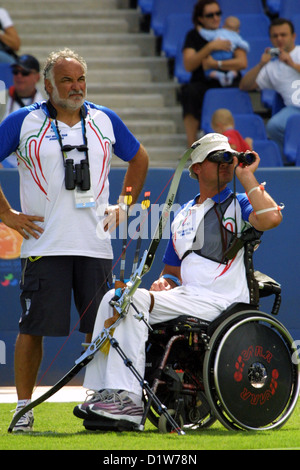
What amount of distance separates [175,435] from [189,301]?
2.18 ft

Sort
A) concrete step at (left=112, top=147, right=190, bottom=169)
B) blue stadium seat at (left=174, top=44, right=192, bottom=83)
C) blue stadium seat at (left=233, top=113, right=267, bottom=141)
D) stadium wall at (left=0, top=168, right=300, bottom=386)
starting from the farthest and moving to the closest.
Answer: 1. blue stadium seat at (left=174, top=44, right=192, bottom=83)
2. concrete step at (left=112, top=147, right=190, bottom=169)
3. blue stadium seat at (left=233, top=113, right=267, bottom=141)
4. stadium wall at (left=0, top=168, right=300, bottom=386)

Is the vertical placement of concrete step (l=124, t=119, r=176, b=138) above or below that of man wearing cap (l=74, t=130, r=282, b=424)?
below

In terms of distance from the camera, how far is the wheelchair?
Answer: 450 cm

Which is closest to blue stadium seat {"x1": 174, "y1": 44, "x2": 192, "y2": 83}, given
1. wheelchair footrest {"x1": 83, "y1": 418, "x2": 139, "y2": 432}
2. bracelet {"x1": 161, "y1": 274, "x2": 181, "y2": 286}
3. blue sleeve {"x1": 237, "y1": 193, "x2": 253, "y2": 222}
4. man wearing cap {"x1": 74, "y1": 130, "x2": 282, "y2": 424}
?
man wearing cap {"x1": 74, "y1": 130, "x2": 282, "y2": 424}

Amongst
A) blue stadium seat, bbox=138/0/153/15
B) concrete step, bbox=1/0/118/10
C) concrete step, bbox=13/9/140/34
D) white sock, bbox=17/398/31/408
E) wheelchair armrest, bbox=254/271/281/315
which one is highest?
blue stadium seat, bbox=138/0/153/15

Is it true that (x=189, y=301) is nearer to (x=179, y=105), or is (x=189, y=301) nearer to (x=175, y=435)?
(x=175, y=435)

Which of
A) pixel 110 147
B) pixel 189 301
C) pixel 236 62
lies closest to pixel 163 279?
pixel 189 301

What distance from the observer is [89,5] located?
38.8ft

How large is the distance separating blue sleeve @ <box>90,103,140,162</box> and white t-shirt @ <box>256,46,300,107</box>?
Result: 4.20 metres

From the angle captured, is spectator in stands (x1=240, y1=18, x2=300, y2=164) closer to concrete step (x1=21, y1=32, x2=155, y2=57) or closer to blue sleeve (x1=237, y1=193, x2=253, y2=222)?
concrete step (x1=21, y1=32, x2=155, y2=57)

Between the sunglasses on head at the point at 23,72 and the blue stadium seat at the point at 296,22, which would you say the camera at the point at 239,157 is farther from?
the blue stadium seat at the point at 296,22

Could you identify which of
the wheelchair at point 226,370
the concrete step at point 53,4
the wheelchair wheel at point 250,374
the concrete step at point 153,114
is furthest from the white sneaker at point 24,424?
the concrete step at point 53,4

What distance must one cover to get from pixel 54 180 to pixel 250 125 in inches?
176

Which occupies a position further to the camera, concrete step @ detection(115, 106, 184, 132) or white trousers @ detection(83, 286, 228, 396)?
concrete step @ detection(115, 106, 184, 132)
